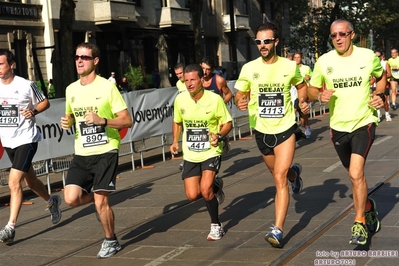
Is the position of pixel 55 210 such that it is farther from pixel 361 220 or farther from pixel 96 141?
pixel 361 220

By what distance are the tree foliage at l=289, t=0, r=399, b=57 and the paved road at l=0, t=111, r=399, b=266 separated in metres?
30.3

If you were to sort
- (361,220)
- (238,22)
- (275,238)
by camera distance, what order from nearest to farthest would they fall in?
1. (361,220)
2. (275,238)
3. (238,22)

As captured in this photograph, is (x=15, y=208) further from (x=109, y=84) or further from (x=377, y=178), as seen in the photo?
(x=377, y=178)

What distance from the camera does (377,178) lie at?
401 inches

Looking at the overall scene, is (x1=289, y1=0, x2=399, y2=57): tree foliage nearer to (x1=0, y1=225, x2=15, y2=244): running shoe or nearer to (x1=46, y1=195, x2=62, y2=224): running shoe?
(x1=46, y1=195, x2=62, y2=224): running shoe

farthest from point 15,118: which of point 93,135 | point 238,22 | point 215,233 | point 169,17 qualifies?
point 238,22

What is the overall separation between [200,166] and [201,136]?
30 cm

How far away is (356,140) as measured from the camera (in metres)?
6.50

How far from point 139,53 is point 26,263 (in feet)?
101

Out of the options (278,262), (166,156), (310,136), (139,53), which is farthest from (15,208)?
(139,53)

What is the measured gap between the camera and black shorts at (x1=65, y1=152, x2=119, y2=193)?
6.71 metres

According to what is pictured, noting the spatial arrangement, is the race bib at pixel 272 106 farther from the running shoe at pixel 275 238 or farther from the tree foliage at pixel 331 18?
the tree foliage at pixel 331 18

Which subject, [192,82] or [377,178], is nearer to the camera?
[192,82]

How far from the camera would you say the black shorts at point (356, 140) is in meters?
6.47
